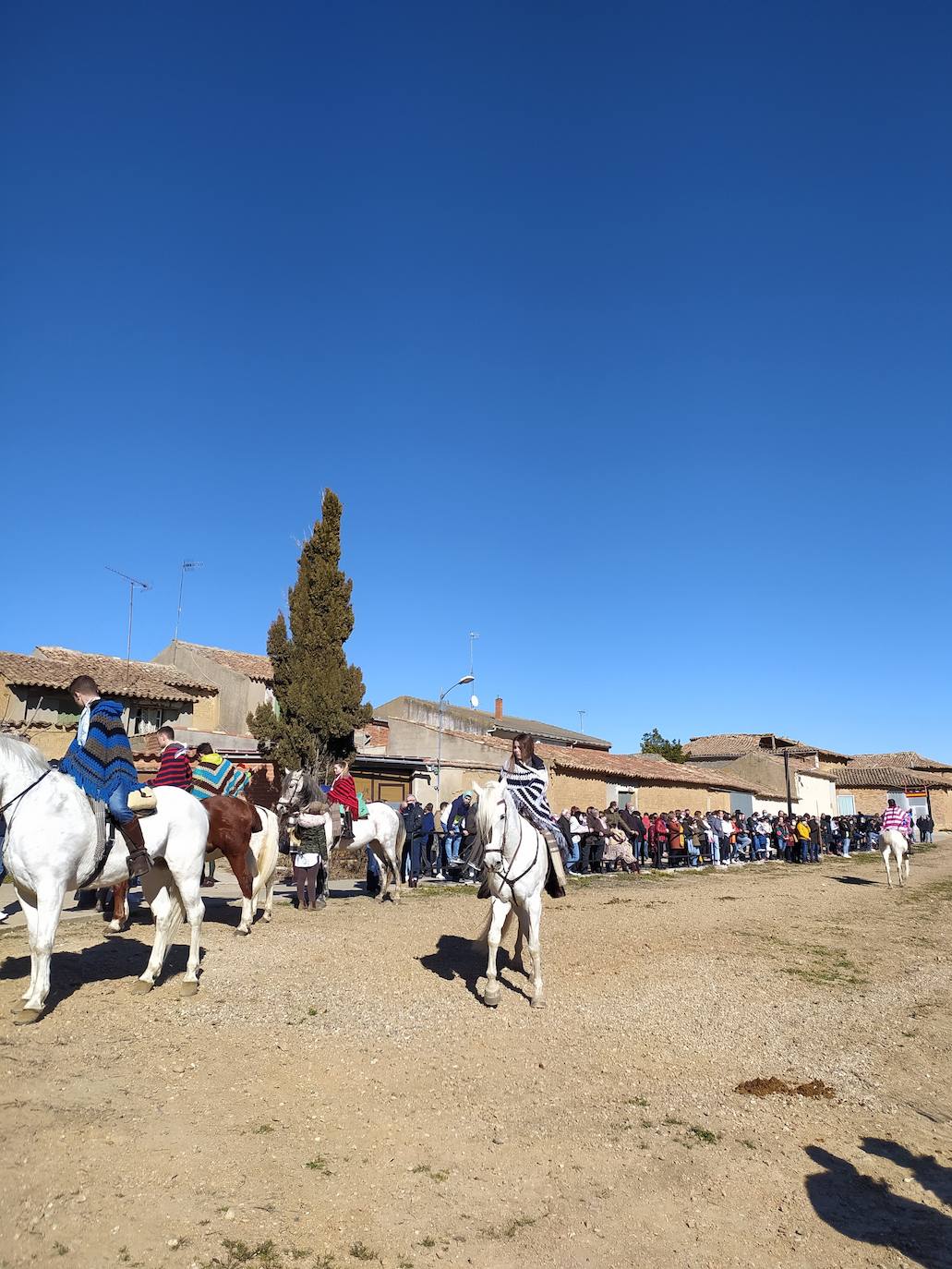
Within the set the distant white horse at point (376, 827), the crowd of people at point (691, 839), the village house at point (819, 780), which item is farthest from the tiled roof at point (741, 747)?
the distant white horse at point (376, 827)

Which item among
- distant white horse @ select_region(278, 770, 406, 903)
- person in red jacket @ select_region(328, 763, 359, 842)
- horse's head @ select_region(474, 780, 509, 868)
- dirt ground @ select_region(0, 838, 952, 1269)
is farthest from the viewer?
person in red jacket @ select_region(328, 763, 359, 842)

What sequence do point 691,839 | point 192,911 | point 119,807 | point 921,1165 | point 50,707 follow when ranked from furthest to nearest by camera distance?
1. point 50,707
2. point 691,839
3. point 192,911
4. point 119,807
5. point 921,1165

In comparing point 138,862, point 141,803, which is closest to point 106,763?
point 141,803

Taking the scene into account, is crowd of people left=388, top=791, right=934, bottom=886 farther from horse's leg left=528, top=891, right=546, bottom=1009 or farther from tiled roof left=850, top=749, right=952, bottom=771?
tiled roof left=850, top=749, right=952, bottom=771

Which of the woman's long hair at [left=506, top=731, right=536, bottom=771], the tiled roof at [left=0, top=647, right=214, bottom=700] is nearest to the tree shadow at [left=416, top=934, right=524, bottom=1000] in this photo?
the woman's long hair at [left=506, top=731, right=536, bottom=771]

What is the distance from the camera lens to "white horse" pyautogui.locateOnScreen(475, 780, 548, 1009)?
24.5ft

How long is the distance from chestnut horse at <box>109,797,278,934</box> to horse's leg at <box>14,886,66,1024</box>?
268 cm

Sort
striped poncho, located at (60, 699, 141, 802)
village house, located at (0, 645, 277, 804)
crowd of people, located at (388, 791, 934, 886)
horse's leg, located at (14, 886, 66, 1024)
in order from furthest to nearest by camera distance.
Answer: village house, located at (0, 645, 277, 804)
crowd of people, located at (388, 791, 934, 886)
striped poncho, located at (60, 699, 141, 802)
horse's leg, located at (14, 886, 66, 1024)

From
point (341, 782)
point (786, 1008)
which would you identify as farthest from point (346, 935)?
point (786, 1008)

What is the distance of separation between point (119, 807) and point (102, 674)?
1106 inches

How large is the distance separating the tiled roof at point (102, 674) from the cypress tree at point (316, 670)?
17.1 feet

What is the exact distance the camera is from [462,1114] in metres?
4.98

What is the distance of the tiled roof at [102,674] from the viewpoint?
28.8 m

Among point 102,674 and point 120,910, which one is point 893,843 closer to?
point 120,910
